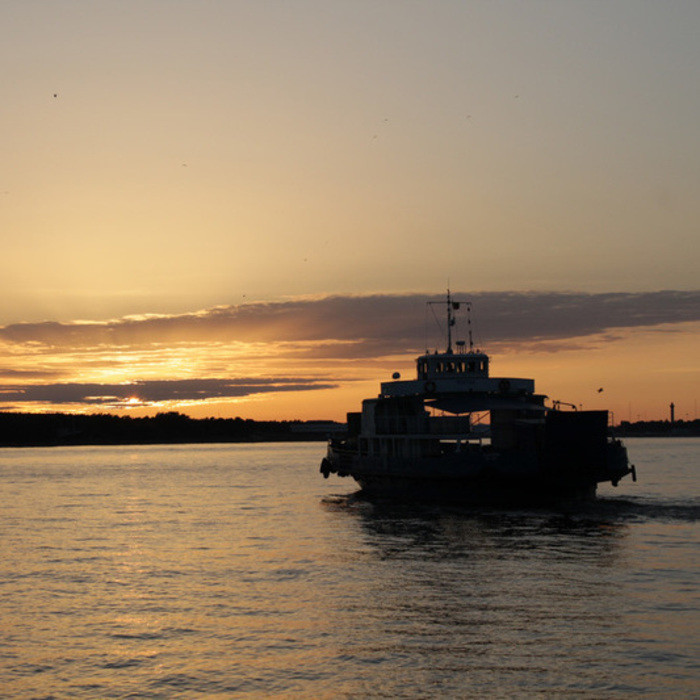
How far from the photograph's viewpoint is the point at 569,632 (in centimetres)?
2531

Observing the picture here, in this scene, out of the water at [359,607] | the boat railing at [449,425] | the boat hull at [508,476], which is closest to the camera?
the water at [359,607]

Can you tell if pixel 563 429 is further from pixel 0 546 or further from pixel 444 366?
pixel 0 546

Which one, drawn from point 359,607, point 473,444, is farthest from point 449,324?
point 359,607

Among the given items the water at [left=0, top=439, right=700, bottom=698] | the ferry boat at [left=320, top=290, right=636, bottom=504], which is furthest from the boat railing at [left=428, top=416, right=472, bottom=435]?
the water at [left=0, top=439, right=700, bottom=698]

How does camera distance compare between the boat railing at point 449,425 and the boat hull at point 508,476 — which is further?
the boat railing at point 449,425

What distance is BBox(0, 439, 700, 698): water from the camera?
21.6m

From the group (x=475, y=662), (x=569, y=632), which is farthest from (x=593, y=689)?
(x=569, y=632)

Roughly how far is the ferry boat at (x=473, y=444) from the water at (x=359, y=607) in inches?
87.7

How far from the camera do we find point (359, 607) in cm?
2962

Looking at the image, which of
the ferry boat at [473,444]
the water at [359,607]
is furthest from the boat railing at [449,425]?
the water at [359,607]

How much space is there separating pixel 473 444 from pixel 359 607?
38.1 metres

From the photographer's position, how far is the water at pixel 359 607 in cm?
2161

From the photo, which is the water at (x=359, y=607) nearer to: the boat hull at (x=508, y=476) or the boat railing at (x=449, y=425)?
the boat hull at (x=508, y=476)

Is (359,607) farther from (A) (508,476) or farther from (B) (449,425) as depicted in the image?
(B) (449,425)
